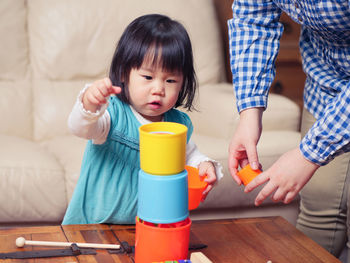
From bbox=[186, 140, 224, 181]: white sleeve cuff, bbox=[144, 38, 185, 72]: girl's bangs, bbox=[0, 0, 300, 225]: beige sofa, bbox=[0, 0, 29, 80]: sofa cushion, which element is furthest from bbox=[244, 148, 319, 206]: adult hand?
bbox=[0, 0, 29, 80]: sofa cushion

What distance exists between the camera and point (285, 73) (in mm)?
2879

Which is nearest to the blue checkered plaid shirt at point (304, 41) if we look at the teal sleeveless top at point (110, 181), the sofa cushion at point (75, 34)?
the teal sleeveless top at point (110, 181)

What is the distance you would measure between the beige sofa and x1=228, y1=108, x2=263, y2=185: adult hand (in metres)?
0.66

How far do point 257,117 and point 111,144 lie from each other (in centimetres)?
36

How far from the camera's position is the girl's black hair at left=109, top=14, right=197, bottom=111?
1.15 meters

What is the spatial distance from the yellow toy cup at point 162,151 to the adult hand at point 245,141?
0.29m

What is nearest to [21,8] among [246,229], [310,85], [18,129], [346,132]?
[18,129]

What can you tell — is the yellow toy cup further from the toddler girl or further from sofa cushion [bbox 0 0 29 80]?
sofa cushion [bbox 0 0 29 80]

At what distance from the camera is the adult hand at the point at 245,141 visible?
112cm

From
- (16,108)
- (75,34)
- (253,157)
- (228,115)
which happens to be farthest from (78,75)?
(253,157)

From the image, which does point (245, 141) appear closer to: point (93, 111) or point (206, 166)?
point (206, 166)

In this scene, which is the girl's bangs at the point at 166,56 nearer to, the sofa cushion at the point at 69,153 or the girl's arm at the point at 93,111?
the girl's arm at the point at 93,111

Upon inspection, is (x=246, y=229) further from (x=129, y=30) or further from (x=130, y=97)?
(x=129, y=30)

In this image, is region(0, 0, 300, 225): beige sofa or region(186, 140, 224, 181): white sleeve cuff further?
region(0, 0, 300, 225): beige sofa
